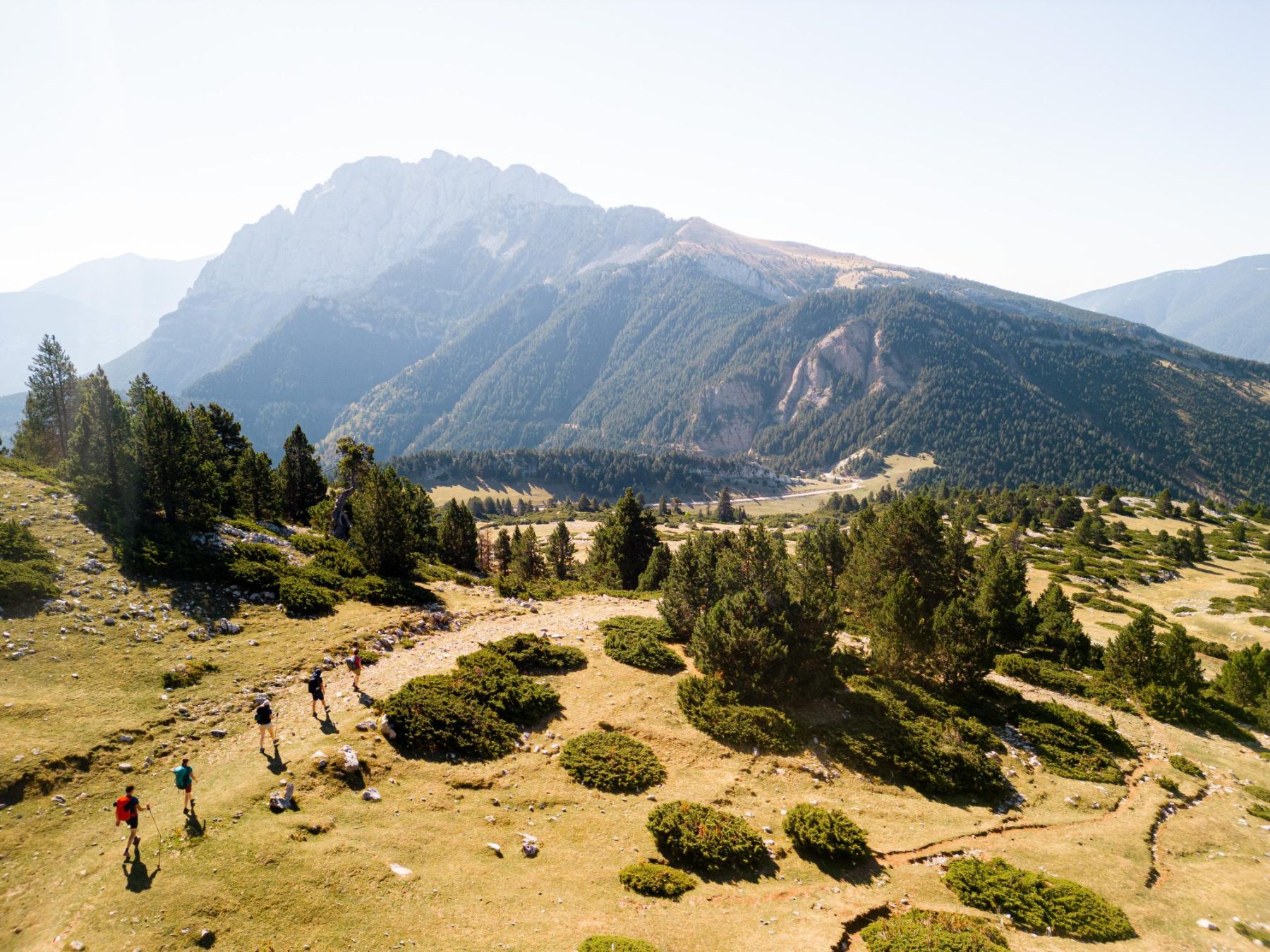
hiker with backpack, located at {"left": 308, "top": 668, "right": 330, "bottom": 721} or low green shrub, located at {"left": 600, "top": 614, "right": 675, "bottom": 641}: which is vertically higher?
hiker with backpack, located at {"left": 308, "top": 668, "right": 330, "bottom": 721}

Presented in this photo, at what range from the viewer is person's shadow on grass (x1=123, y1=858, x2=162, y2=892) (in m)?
14.8

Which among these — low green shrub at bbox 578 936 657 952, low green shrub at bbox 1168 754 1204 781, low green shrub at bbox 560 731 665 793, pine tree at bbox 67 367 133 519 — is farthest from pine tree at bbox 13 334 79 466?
low green shrub at bbox 1168 754 1204 781

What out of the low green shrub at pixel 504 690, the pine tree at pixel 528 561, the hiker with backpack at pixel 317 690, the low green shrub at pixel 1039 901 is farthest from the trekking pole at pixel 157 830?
the pine tree at pixel 528 561

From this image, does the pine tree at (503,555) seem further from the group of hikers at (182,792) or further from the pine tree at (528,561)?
the group of hikers at (182,792)

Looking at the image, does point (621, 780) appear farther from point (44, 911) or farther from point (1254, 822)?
point (1254, 822)

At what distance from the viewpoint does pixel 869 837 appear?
21750 millimetres

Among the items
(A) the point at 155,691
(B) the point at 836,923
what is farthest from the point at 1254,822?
(A) the point at 155,691

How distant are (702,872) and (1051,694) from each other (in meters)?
35.3

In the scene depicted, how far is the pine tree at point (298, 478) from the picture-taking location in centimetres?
7419

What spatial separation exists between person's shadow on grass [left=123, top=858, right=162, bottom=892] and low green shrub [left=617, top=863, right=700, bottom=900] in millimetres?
12806

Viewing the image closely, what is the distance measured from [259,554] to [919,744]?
1661 inches

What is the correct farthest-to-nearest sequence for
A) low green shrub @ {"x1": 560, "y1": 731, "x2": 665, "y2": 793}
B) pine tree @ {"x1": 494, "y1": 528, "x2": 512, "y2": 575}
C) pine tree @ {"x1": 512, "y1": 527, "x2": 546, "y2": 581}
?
pine tree @ {"x1": 494, "y1": 528, "x2": 512, "y2": 575} < pine tree @ {"x1": 512, "y1": 527, "x2": 546, "y2": 581} < low green shrub @ {"x1": 560, "y1": 731, "x2": 665, "y2": 793}

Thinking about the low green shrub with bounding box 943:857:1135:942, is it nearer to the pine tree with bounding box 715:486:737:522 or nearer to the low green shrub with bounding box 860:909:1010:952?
the low green shrub with bounding box 860:909:1010:952

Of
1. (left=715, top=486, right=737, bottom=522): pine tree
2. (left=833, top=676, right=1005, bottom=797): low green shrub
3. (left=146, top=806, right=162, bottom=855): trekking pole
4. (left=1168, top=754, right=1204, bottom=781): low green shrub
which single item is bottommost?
(left=715, top=486, right=737, bottom=522): pine tree
